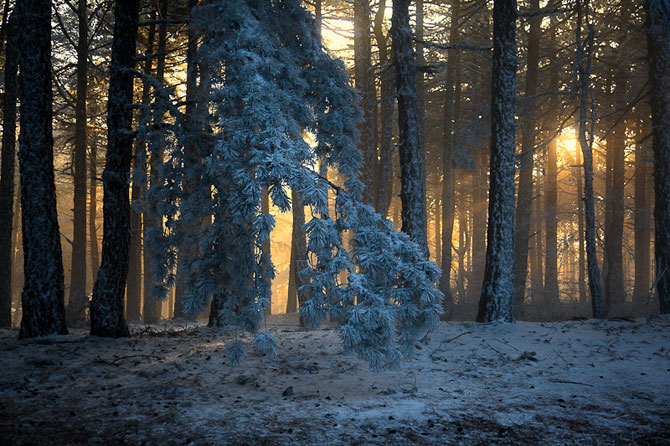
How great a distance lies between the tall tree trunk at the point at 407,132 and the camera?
35.9 feet

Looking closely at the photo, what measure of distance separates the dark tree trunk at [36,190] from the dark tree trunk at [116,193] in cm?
83

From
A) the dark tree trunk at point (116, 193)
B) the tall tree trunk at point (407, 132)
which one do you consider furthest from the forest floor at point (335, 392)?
the tall tree trunk at point (407, 132)

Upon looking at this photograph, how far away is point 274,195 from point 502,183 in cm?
721

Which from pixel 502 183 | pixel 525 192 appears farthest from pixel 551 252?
pixel 502 183

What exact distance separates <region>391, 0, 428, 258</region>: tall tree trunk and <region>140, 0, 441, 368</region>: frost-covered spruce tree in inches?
112

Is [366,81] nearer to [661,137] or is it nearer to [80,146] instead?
[661,137]

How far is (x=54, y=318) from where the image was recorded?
8812 millimetres

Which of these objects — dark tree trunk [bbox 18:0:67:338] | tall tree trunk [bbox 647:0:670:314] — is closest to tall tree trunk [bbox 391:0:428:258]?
tall tree trunk [bbox 647:0:670:314]

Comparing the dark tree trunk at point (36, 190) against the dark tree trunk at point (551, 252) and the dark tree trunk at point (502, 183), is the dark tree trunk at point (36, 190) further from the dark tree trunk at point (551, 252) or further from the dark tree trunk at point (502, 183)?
the dark tree trunk at point (551, 252)

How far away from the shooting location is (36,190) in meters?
8.65

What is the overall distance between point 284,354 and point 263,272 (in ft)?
8.74

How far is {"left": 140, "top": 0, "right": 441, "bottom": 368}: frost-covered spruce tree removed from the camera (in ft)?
17.6

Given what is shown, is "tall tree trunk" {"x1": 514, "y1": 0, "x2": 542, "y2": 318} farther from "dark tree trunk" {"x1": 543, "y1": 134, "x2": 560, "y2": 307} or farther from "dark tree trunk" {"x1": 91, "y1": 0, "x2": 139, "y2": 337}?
"dark tree trunk" {"x1": 91, "y1": 0, "x2": 139, "y2": 337}

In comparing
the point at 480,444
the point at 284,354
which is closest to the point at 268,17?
the point at 284,354
